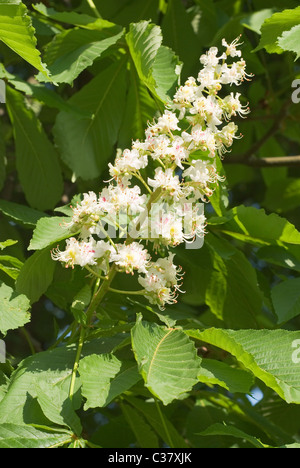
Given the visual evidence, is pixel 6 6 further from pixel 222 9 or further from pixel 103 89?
pixel 222 9

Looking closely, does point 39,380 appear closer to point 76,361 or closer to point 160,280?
point 76,361

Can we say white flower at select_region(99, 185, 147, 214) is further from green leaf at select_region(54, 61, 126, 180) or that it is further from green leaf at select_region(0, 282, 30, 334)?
green leaf at select_region(54, 61, 126, 180)

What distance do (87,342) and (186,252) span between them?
420mm

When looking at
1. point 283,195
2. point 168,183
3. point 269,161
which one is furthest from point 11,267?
point 283,195

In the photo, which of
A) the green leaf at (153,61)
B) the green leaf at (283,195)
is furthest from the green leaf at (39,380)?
the green leaf at (283,195)

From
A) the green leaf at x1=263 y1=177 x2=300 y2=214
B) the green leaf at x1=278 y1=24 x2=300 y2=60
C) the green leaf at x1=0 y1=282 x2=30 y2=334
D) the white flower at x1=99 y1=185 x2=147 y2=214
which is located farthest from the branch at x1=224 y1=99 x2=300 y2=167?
the green leaf at x1=0 y1=282 x2=30 y2=334

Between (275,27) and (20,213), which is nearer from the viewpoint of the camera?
(275,27)

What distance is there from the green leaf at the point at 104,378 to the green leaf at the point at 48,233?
0.85 feet

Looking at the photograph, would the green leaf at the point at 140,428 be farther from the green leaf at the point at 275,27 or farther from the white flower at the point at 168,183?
the green leaf at the point at 275,27

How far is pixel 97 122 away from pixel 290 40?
0.65 m

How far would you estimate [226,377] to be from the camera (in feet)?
4.26

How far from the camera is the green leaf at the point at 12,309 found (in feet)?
4.56

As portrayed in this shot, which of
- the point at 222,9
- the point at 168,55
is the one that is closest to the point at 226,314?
the point at 168,55
